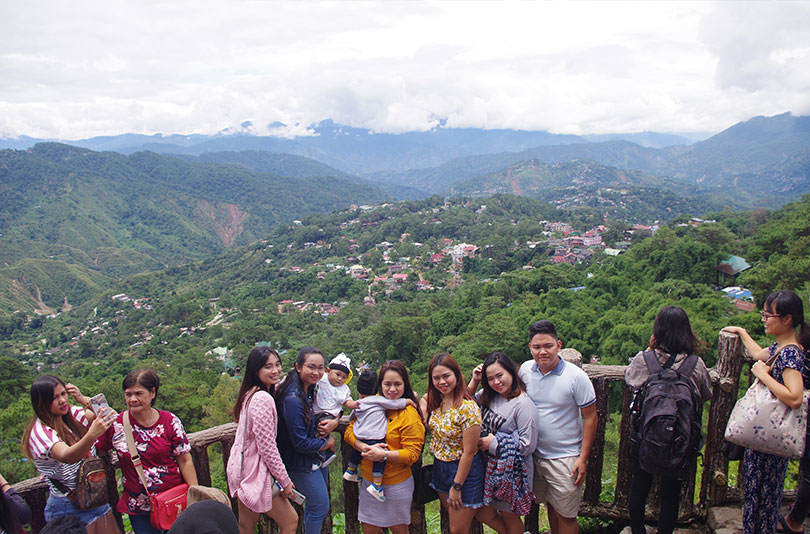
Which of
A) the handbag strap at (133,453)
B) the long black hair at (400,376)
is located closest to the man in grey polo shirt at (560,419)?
the long black hair at (400,376)

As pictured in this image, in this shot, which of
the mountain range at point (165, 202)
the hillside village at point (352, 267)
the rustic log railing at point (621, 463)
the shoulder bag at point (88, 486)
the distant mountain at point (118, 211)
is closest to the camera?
the shoulder bag at point (88, 486)

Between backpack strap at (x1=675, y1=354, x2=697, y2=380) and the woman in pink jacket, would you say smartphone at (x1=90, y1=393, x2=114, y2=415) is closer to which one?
the woman in pink jacket

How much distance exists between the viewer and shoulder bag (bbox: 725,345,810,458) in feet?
7.08

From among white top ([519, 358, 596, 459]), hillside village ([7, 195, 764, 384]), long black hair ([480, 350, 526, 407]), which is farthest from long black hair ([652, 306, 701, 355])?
hillside village ([7, 195, 764, 384])

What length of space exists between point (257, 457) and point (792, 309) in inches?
106

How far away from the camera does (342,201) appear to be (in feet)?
436

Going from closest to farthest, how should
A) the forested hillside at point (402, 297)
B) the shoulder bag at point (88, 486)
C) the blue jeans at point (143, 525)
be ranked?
the shoulder bag at point (88, 486) < the blue jeans at point (143, 525) < the forested hillside at point (402, 297)

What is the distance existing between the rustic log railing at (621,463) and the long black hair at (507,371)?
52cm

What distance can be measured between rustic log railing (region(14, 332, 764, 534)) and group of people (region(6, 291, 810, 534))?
0.14 meters

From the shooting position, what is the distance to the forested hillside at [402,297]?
16.3 meters

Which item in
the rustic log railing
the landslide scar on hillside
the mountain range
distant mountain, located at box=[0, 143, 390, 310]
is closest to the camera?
the rustic log railing

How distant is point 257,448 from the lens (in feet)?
7.72

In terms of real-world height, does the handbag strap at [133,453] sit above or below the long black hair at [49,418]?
below

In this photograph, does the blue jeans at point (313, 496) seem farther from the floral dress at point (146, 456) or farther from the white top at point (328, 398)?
the floral dress at point (146, 456)
